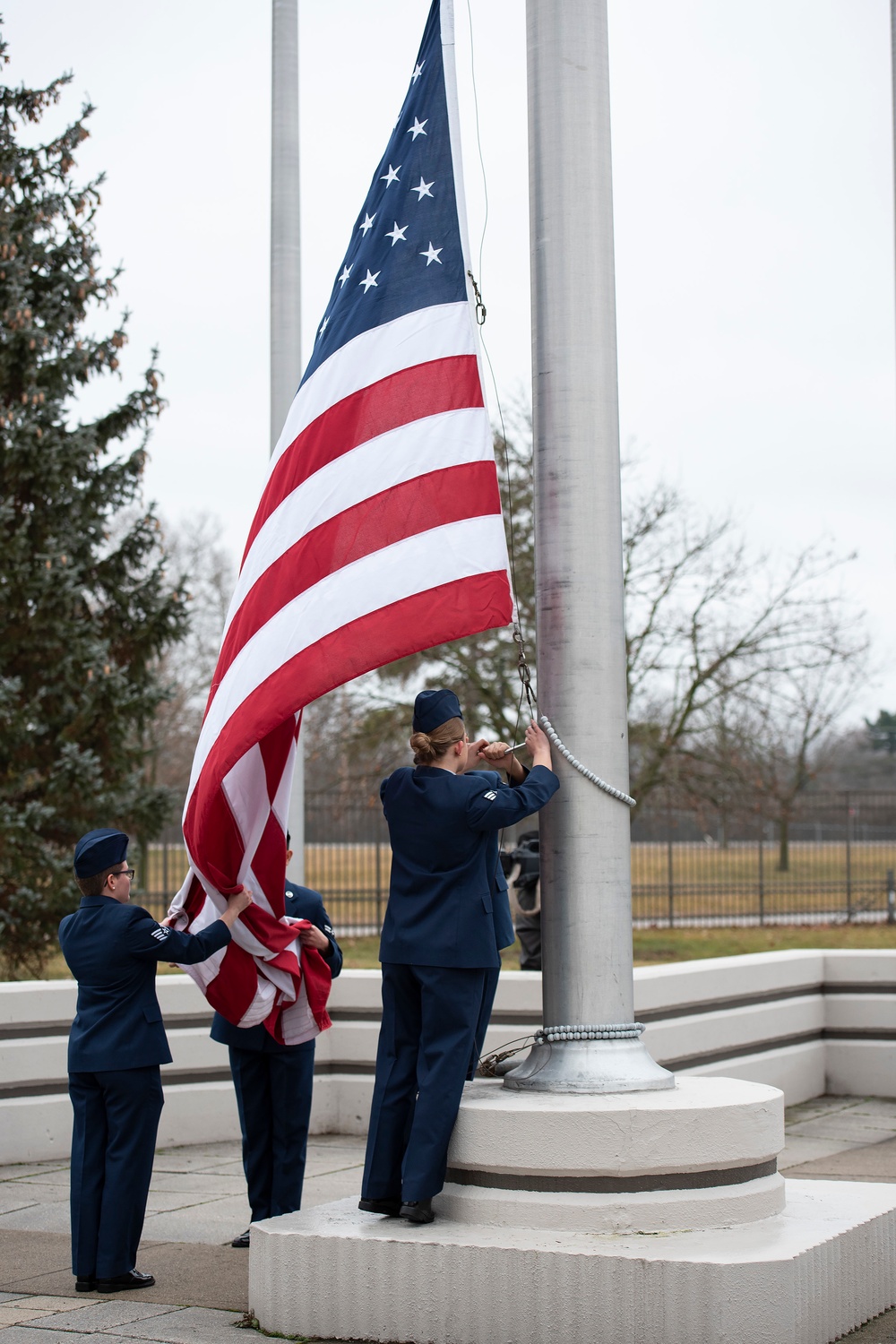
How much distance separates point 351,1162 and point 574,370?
5151 millimetres

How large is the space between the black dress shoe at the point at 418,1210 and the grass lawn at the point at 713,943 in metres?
11.8

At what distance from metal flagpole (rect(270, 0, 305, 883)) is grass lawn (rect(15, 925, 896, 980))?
681 cm

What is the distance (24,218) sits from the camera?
54.7 feet

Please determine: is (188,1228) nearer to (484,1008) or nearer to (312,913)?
(312,913)

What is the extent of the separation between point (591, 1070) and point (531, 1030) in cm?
407

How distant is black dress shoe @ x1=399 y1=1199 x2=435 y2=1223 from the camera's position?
16.4 feet

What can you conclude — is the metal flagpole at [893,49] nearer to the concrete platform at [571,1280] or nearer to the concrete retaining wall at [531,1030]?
the concrete retaining wall at [531,1030]

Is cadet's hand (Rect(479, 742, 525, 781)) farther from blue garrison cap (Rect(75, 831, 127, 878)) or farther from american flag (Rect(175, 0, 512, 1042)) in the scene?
blue garrison cap (Rect(75, 831, 127, 878))

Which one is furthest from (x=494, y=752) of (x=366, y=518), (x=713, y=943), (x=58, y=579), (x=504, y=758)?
(x=713, y=943)

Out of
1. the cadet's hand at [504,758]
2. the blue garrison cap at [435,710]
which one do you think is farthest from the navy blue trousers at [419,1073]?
the blue garrison cap at [435,710]

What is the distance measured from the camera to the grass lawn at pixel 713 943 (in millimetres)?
18406

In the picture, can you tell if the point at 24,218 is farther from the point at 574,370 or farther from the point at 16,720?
the point at 574,370

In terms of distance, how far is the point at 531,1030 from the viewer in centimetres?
919

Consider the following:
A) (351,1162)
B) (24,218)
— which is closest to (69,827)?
(24,218)
